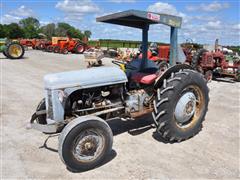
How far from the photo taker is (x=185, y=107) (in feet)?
15.7

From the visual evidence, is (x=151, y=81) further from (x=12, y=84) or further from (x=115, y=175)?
(x=12, y=84)

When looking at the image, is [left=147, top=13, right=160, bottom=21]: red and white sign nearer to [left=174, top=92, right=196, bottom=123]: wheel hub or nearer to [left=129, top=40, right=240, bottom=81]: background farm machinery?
[left=174, top=92, right=196, bottom=123]: wheel hub

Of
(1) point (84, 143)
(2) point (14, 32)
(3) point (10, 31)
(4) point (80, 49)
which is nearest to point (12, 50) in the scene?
(4) point (80, 49)

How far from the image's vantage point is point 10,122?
5703 mm

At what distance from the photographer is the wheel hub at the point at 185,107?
185 inches


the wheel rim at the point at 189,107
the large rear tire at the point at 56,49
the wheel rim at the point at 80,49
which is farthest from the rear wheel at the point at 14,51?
the wheel rim at the point at 189,107

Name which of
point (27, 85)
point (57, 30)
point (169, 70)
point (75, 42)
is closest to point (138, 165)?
point (169, 70)

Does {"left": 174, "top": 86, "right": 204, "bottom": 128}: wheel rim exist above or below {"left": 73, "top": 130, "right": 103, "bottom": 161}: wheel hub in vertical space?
above

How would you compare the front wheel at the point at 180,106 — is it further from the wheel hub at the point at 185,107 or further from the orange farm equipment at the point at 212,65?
the orange farm equipment at the point at 212,65

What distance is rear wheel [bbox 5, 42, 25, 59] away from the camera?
18.1 metres

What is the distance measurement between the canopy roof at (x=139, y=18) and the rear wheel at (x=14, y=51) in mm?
14560

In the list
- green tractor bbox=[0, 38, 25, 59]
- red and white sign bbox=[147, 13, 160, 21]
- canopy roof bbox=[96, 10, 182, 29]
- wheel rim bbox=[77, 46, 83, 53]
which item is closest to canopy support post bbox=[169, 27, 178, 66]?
canopy roof bbox=[96, 10, 182, 29]

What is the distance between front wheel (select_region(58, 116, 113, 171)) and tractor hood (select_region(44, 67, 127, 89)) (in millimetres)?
556

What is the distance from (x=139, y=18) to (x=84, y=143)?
2329 millimetres
